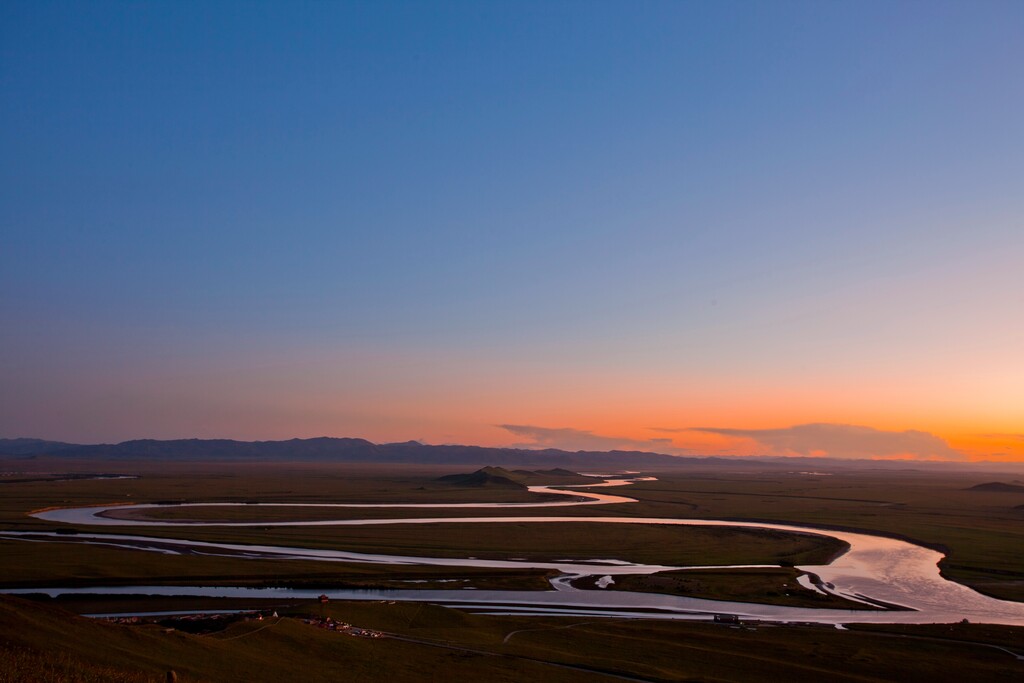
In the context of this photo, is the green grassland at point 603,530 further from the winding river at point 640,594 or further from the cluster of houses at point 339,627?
the cluster of houses at point 339,627

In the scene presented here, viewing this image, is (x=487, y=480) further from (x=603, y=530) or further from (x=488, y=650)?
(x=488, y=650)

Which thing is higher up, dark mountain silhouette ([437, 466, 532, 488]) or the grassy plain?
the grassy plain

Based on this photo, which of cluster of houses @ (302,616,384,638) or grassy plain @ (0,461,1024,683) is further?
cluster of houses @ (302,616,384,638)

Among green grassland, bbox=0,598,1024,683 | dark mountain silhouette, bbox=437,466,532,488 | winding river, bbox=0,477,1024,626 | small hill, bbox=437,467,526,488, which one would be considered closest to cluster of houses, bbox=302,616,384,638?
green grassland, bbox=0,598,1024,683

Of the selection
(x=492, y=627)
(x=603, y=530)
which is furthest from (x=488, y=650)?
(x=603, y=530)

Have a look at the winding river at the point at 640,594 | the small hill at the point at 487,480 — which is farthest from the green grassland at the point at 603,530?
the small hill at the point at 487,480

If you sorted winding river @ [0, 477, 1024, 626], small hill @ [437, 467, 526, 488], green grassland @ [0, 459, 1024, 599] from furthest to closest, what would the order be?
1. small hill @ [437, 467, 526, 488]
2. green grassland @ [0, 459, 1024, 599]
3. winding river @ [0, 477, 1024, 626]

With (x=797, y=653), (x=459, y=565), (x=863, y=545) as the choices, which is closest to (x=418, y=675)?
(x=797, y=653)

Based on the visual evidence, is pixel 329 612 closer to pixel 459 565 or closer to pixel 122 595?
pixel 122 595

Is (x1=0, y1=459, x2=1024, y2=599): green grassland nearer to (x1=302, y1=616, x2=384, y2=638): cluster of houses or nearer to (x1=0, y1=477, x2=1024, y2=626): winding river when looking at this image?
(x1=0, y1=477, x2=1024, y2=626): winding river
